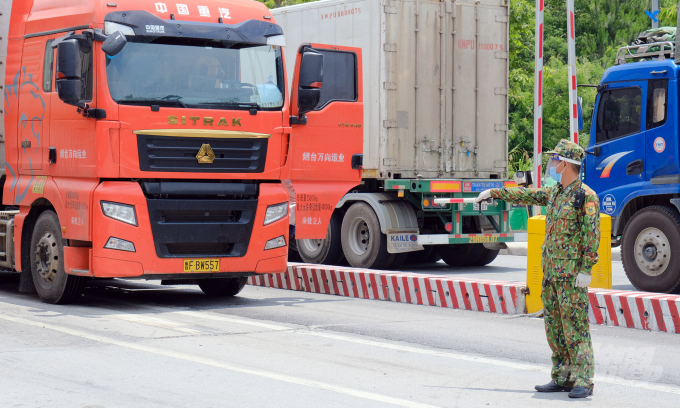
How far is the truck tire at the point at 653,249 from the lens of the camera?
1180 centimetres

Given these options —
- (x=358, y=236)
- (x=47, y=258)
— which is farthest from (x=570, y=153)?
(x=358, y=236)

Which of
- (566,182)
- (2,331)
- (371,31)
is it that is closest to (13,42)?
(2,331)

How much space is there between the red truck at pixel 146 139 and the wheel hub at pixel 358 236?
13.1 feet

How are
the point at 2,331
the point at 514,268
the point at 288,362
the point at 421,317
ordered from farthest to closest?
the point at 514,268 → the point at 421,317 → the point at 2,331 → the point at 288,362

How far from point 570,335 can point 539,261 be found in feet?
12.0

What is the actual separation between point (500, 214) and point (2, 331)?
29.1 ft

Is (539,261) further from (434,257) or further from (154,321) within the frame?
(434,257)

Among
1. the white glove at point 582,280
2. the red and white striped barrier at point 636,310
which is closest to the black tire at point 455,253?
the red and white striped barrier at point 636,310

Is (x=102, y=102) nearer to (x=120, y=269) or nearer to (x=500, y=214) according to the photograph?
(x=120, y=269)

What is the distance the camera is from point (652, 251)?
476 inches

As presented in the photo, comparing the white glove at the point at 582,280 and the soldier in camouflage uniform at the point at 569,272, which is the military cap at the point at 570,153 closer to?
the soldier in camouflage uniform at the point at 569,272

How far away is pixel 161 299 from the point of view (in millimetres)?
11859

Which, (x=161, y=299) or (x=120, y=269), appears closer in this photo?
(x=120, y=269)

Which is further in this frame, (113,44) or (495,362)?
(113,44)
